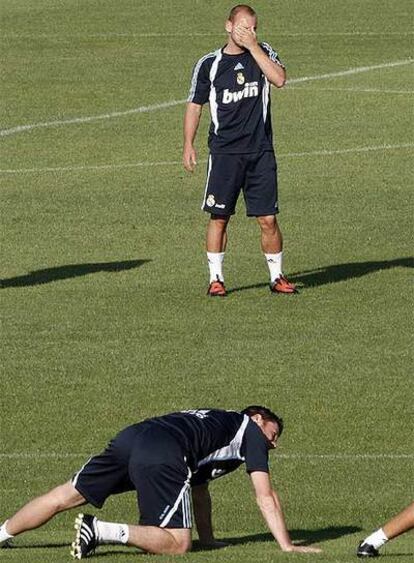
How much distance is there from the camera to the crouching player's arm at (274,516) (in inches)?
480

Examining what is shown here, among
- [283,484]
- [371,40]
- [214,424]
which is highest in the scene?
[214,424]

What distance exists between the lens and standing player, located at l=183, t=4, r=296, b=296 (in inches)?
748

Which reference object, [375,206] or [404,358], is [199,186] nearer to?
[375,206]

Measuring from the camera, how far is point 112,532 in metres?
12.2

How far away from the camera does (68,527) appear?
13992 millimetres

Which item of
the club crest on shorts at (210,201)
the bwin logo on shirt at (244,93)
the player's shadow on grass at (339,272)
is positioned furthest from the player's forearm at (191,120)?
the player's shadow on grass at (339,272)

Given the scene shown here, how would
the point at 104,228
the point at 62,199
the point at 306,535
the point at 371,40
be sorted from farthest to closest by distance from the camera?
the point at 371,40 < the point at 62,199 < the point at 104,228 < the point at 306,535

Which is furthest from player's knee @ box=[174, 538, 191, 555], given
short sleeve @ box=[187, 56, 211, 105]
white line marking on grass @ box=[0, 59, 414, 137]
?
white line marking on grass @ box=[0, 59, 414, 137]

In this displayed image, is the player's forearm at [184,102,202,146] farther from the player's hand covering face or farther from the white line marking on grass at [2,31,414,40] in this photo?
the white line marking on grass at [2,31,414,40]

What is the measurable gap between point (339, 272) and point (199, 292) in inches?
69.4

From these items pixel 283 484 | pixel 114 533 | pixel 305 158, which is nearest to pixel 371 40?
pixel 305 158

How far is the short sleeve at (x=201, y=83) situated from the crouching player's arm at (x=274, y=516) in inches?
293

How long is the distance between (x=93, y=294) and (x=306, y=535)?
24.4 feet

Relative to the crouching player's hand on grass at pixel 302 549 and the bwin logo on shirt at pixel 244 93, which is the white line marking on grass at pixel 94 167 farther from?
the crouching player's hand on grass at pixel 302 549
